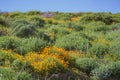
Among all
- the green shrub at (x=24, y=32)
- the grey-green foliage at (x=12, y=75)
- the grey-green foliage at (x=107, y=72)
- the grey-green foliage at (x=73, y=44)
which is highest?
the green shrub at (x=24, y=32)

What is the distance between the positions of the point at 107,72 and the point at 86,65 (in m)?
0.81

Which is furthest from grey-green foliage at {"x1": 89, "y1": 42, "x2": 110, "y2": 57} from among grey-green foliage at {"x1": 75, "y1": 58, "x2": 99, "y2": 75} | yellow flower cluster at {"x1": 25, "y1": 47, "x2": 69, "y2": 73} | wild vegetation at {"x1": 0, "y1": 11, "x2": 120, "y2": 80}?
yellow flower cluster at {"x1": 25, "y1": 47, "x2": 69, "y2": 73}

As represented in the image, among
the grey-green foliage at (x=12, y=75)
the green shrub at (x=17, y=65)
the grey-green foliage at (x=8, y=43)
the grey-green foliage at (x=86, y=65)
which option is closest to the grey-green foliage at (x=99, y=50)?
the grey-green foliage at (x=86, y=65)

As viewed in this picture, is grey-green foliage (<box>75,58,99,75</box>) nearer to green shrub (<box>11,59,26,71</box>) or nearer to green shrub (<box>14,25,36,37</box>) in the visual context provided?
green shrub (<box>11,59,26,71</box>)

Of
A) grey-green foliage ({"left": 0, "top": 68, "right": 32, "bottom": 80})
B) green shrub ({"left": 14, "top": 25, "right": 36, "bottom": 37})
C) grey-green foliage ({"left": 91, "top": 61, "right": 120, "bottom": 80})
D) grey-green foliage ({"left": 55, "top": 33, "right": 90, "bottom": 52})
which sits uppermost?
green shrub ({"left": 14, "top": 25, "right": 36, "bottom": 37})

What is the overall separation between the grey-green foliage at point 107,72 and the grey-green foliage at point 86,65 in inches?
15.9

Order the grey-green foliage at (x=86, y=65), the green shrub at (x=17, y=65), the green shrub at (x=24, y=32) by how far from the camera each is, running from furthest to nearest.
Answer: the green shrub at (x=24, y=32)
the grey-green foliage at (x=86, y=65)
the green shrub at (x=17, y=65)

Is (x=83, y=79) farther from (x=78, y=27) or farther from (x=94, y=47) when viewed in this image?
(x=78, y=27)

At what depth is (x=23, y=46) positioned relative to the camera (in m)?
11.4

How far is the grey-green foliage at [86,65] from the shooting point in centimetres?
1028

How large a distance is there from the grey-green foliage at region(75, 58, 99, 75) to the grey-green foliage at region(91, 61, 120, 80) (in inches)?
15.9

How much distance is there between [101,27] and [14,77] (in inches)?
528

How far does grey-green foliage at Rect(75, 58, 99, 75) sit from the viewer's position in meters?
10.3

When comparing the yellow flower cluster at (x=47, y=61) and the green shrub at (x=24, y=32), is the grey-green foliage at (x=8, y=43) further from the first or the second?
the green shrub at (x=24, y=32)
